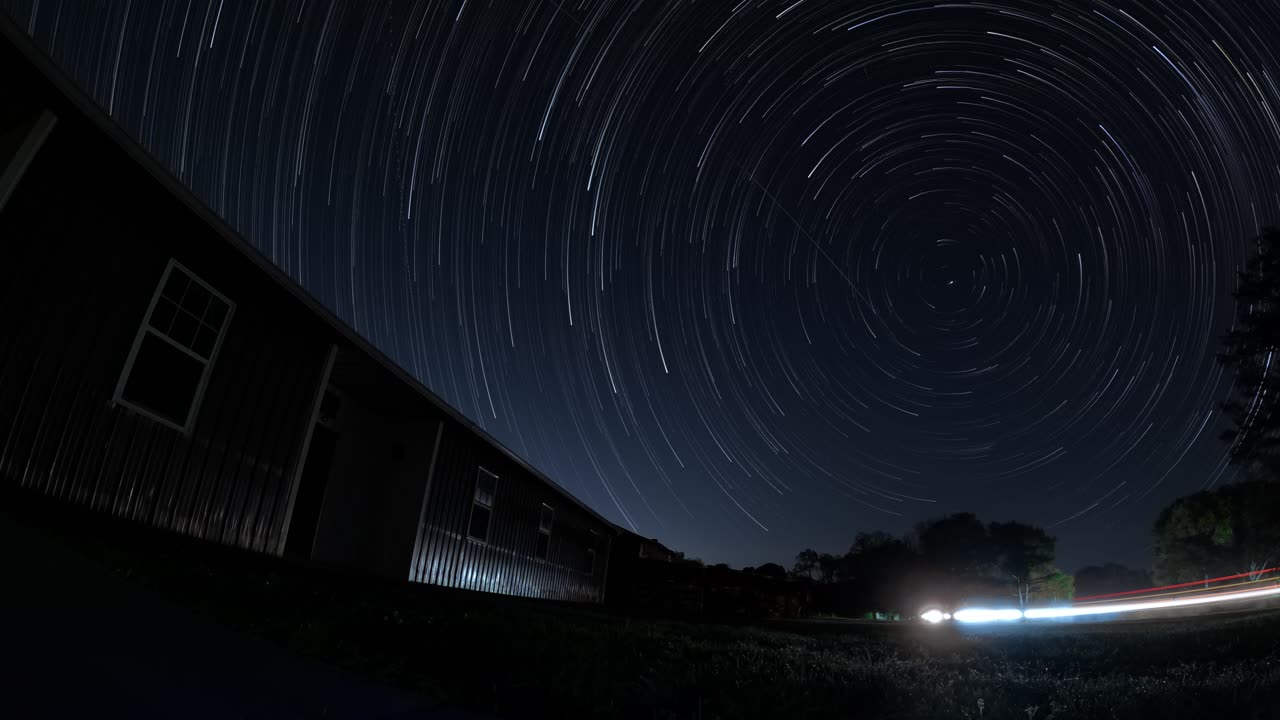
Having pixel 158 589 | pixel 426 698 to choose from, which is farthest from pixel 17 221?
pixel 426 698

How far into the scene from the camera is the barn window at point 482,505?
47.8ft

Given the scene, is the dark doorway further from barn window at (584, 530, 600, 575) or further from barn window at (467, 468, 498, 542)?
barn window at (584, 530, 600, 575)

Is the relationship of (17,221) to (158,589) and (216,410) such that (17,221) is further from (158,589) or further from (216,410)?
(158,589)

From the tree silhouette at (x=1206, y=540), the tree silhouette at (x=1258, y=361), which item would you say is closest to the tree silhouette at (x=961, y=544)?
the tree silhouette at (x=1206, y=540)

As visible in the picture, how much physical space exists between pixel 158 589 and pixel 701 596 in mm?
25476

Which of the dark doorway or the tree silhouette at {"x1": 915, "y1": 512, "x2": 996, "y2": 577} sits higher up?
the tree silhouette at {"x1": 915, "y1": 512, "x2": 996, "y2": 577}

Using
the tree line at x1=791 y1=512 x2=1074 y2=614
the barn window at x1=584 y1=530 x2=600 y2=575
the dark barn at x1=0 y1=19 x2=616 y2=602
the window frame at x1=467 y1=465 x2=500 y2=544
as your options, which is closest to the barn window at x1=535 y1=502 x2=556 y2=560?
the window frame at x1=467 y1=465 x2=500 y2=544

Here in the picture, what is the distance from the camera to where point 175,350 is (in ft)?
24.1

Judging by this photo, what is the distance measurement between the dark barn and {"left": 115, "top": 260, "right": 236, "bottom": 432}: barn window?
0.07 ft

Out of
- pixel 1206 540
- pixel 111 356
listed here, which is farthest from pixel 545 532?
pixel 1206 540

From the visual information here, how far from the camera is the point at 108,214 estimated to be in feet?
21.4

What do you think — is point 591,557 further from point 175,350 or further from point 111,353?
point 111,353

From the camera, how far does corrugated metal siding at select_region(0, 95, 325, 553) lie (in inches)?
228

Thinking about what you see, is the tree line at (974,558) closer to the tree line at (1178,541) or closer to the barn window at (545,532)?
the tree line at (1178,541)
